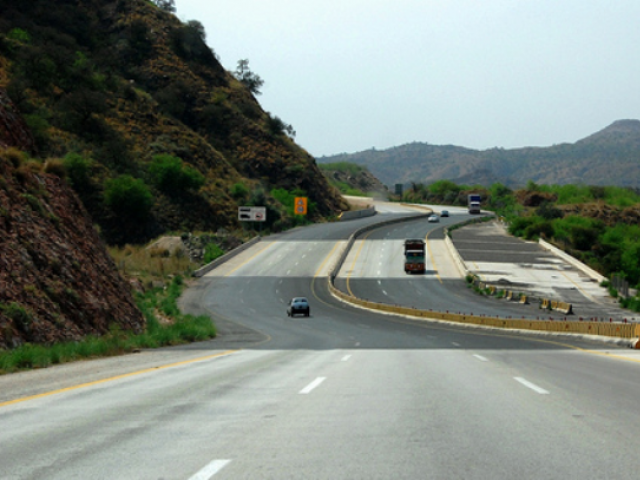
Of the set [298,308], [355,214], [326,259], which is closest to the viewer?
[298,308]

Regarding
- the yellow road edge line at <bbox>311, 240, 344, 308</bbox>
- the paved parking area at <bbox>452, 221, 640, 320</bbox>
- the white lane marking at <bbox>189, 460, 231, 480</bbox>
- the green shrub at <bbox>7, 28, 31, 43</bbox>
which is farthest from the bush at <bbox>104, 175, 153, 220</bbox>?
the white lane marking at <bbox>189, 460, 231, 480</bbox>

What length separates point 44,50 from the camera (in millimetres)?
100875

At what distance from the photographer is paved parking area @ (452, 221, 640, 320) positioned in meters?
58.3

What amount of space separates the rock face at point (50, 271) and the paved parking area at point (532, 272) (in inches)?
1393

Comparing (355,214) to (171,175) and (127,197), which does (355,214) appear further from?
(127,197)

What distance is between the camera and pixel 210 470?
221 inches

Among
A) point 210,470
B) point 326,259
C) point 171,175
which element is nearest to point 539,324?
point 210,470

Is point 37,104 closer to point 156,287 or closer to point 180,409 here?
point 156,287

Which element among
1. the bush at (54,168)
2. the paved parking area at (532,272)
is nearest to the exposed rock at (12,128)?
the bush at (54,168)

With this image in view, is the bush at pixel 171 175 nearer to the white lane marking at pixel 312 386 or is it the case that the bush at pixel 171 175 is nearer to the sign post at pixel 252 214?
the sign post at pixel 252 214

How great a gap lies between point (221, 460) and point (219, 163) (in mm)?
115324

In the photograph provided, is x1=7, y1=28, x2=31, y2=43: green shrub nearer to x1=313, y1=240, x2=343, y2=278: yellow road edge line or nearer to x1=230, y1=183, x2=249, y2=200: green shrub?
x1=230, y1=183, x2=249, y2=200: green shrub

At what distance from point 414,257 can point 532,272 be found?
42.7ft

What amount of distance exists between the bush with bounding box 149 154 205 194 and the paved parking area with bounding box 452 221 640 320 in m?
40.6
